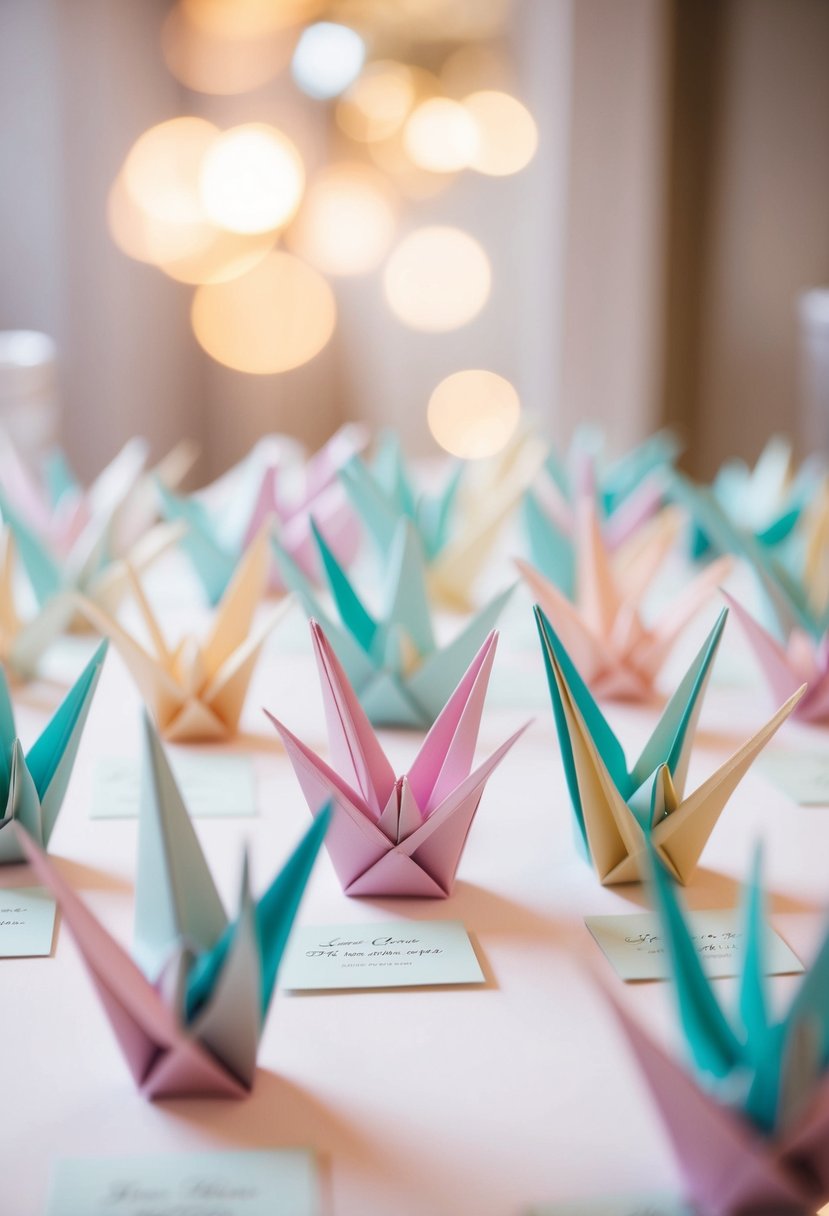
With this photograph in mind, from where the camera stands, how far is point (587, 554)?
109cm

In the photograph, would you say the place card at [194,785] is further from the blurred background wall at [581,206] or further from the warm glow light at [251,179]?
the warm glow light at [251,179]

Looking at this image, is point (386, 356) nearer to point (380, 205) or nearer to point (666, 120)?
point (380, 205)

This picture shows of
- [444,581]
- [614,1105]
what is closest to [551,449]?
[444,581]

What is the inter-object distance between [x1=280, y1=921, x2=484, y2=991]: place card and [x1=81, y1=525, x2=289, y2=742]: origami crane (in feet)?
1.01

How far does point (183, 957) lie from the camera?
53 centimetres

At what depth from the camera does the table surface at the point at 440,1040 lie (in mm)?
504

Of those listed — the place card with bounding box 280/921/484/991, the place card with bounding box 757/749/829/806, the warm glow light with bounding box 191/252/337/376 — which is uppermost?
the warm glow light with bounding box 191/252/337/376

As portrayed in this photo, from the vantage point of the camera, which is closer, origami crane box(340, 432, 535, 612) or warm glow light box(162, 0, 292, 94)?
origami crane box(340, 432, 535, 612)

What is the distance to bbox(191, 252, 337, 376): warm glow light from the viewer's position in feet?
9.62

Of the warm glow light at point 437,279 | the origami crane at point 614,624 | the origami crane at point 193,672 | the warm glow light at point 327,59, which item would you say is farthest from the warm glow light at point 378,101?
the origami crane at point 193,672

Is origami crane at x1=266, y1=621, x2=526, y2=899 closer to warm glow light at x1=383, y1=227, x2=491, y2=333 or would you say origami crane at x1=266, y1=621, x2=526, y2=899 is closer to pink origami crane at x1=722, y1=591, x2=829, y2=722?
pink origami crane at x1=722, y1=591, x2=829, y2=722

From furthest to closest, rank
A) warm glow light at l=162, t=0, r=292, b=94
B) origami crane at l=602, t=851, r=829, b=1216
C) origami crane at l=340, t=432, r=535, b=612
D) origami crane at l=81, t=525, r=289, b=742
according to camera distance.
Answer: warm glow light at l=162, t=0, r=292, b=94
origami crane at l=340, t=432, r=535, b=612
origami crane at l=81, t=525, r=289, b=742
origami crane at l=602, t=851, r=829, b=1216

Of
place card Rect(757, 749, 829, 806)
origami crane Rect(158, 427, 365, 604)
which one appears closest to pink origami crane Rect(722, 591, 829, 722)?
place card Rect(757, 749, 829, 806)

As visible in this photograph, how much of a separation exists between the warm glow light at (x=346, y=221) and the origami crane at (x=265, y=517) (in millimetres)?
1703
